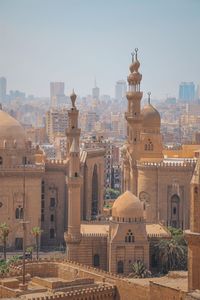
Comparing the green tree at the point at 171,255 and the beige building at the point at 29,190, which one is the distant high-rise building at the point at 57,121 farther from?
the green tree at the point at 171,255

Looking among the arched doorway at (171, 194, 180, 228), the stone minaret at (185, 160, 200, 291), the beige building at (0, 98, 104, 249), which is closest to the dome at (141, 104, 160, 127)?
the arched doorway at (171, 194, 180, 228)

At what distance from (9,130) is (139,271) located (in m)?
14.9

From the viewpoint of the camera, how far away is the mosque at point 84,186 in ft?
131

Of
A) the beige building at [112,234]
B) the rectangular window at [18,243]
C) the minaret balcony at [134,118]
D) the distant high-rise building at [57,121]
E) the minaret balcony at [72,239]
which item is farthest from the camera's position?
the distant high-rise building at [57,121]

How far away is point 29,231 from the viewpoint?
47656 millimetres

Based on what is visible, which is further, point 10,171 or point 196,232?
point 10,171

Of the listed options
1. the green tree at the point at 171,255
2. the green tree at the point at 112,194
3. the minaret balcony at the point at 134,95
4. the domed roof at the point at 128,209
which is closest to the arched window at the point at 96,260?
the domed roof at the point at 128,209

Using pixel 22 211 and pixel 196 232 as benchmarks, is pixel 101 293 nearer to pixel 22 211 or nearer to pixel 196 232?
pixel 196 232

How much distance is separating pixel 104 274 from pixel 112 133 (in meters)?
121

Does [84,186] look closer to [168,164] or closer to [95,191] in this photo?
[95,191]

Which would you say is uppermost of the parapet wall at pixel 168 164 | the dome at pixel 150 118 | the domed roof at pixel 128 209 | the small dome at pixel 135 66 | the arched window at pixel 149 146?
the small dome at pixel 135 66

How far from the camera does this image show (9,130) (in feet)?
161

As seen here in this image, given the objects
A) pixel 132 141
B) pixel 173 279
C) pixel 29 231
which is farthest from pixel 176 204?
pixel 173 279

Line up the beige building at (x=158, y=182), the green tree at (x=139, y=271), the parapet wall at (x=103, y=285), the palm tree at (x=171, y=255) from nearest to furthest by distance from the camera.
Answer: the parapet wall at (x=103, y=285)
the green tree at (x=139, y=271)
the palm tree at (x=171, y=255)
the beige building at (x=158, y=182)
